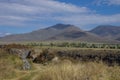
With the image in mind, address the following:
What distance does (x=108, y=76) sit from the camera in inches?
613

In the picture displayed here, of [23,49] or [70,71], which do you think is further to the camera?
[23,49]

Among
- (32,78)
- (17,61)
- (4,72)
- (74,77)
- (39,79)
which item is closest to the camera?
(74,77)

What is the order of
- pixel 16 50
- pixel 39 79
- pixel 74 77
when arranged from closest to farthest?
1. pixel 74 77
2. pixel 39 79
3. pixel 16 50

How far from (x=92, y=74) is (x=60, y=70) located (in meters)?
1.46

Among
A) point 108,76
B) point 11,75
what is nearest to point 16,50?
point 11,75

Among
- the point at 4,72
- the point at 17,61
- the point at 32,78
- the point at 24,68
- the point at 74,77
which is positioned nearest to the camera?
the point at 74,77

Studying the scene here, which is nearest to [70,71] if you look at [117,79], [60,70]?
[60,70]

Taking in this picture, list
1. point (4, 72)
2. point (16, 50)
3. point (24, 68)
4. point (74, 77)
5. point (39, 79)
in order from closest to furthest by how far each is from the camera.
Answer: point (74, 77) → point (39, 79) → point (4, 72) → point (24, 68) → point (16, 50)

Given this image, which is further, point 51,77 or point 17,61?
point 17,61

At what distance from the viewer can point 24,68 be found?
21344 mm

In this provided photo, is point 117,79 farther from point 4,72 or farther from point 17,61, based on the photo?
point 17,61

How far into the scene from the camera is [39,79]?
14.8m

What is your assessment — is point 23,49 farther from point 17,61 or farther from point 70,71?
point 70,71

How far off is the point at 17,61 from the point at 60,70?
10.0 meters
